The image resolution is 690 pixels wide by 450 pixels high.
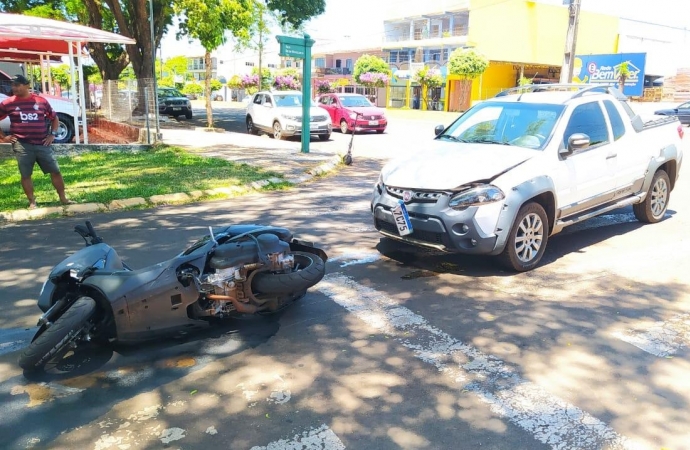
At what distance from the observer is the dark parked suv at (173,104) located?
1128 inches

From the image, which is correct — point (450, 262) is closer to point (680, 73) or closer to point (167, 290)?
point (167, 290)

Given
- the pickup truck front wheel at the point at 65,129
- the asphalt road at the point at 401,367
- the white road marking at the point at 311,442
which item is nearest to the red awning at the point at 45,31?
the pickup truck front wheel at the point at 65,129

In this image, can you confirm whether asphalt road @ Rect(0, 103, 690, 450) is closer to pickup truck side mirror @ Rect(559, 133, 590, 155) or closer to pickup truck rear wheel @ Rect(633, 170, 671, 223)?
pickup truck side mirror @ Rect(559, 133, 590, 155)

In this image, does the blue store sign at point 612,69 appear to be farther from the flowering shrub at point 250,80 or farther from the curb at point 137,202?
the curb at point 137,202

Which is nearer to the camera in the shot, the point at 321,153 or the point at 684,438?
the point at 684,438

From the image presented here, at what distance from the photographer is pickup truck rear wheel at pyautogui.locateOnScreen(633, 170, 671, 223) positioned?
770 centimetres

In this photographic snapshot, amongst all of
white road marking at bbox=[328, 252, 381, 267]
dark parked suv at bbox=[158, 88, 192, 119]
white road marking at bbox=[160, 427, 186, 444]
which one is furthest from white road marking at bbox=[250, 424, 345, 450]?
dark parked suv at bbox=[158, 88, 192, 119]

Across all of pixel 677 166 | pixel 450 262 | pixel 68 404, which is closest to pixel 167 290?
pixel 68 404

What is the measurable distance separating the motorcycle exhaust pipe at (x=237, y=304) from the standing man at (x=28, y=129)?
5311 mm

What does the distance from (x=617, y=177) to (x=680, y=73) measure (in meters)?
42.4

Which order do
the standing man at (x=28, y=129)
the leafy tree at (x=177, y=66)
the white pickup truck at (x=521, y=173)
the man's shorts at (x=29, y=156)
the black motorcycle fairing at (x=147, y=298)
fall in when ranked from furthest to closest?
the leafy tree at (x=177, y=66)
the man's shorts at (x=29, y=156)
the standing man at (x=28, y=129)
the white pickup truck at (x=521, y=173)
the black motorcycle fairing at (x=147, y=298)

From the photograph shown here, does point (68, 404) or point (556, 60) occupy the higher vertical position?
point (556, 60)

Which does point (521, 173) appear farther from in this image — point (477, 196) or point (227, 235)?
point (227, 235)

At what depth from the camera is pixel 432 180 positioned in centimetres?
564
